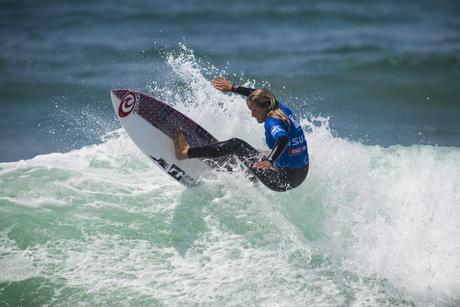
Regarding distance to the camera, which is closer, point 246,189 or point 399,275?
point 399,275

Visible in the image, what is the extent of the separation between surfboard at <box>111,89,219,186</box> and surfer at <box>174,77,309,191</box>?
15.3 inches

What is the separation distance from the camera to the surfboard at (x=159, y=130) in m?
8.91

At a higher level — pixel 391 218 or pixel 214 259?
pixel 391 218

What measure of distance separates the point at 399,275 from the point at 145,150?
377cm

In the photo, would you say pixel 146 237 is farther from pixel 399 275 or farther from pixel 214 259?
pixel 399 275

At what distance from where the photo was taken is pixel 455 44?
21109 millimetres

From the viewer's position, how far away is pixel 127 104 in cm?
899

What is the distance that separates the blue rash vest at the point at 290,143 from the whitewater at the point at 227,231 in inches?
28.4

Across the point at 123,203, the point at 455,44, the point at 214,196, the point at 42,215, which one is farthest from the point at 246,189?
the point at 455,44

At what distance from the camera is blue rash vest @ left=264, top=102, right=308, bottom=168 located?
7.79 meters

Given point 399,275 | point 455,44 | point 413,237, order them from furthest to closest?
point 455,44, point 413,237, point 399,275

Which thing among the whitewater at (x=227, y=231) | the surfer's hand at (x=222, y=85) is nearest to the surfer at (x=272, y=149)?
the whitewater at (x=227, y=231)

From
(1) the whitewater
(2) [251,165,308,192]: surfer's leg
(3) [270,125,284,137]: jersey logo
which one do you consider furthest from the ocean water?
(3) [270,125,284,137]: jersey logo

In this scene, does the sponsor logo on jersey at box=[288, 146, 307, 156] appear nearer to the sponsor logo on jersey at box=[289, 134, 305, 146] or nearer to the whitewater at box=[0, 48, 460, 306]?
the sponsor logo on jersey at box=[289, 134, 305, 146]
